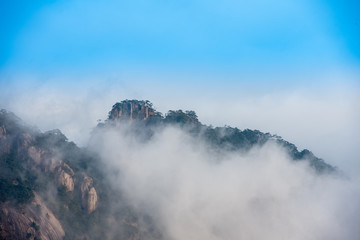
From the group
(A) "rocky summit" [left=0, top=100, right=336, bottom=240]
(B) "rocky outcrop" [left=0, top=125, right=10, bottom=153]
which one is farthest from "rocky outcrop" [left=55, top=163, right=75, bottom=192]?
(B) "rocky outcrop" [left=0, top=125, right=10, bottom=153]

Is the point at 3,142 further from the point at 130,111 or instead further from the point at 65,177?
the point at 130,111

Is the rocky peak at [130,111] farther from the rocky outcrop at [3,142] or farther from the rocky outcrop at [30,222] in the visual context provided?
the rocky outcrop at [30,222]

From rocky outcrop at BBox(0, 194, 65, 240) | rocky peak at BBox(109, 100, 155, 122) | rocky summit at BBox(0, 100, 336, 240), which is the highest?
rocky peak at BBox(109, 100, 155, 122)

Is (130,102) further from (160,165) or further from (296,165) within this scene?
(296,165)

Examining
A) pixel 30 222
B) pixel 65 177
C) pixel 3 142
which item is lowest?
pixel 30 222

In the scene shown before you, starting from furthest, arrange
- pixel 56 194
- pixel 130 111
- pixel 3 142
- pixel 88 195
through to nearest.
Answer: pixel 130 111, pixel 88 195, pixel 56 194, pixel 3 142

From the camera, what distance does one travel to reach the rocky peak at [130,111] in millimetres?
96625

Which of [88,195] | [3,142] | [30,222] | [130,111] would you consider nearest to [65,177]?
[88,195]

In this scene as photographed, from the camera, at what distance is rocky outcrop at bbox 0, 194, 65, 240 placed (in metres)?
57.5

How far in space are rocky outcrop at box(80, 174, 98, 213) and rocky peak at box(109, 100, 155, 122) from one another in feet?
84.1

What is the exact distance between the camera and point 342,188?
108 metres

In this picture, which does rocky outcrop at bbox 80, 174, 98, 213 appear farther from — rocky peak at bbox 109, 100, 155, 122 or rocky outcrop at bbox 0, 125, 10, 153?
rocky peak at bbox 109, 100, 155, 122

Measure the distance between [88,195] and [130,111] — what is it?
101 ft

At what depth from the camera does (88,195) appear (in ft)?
245
